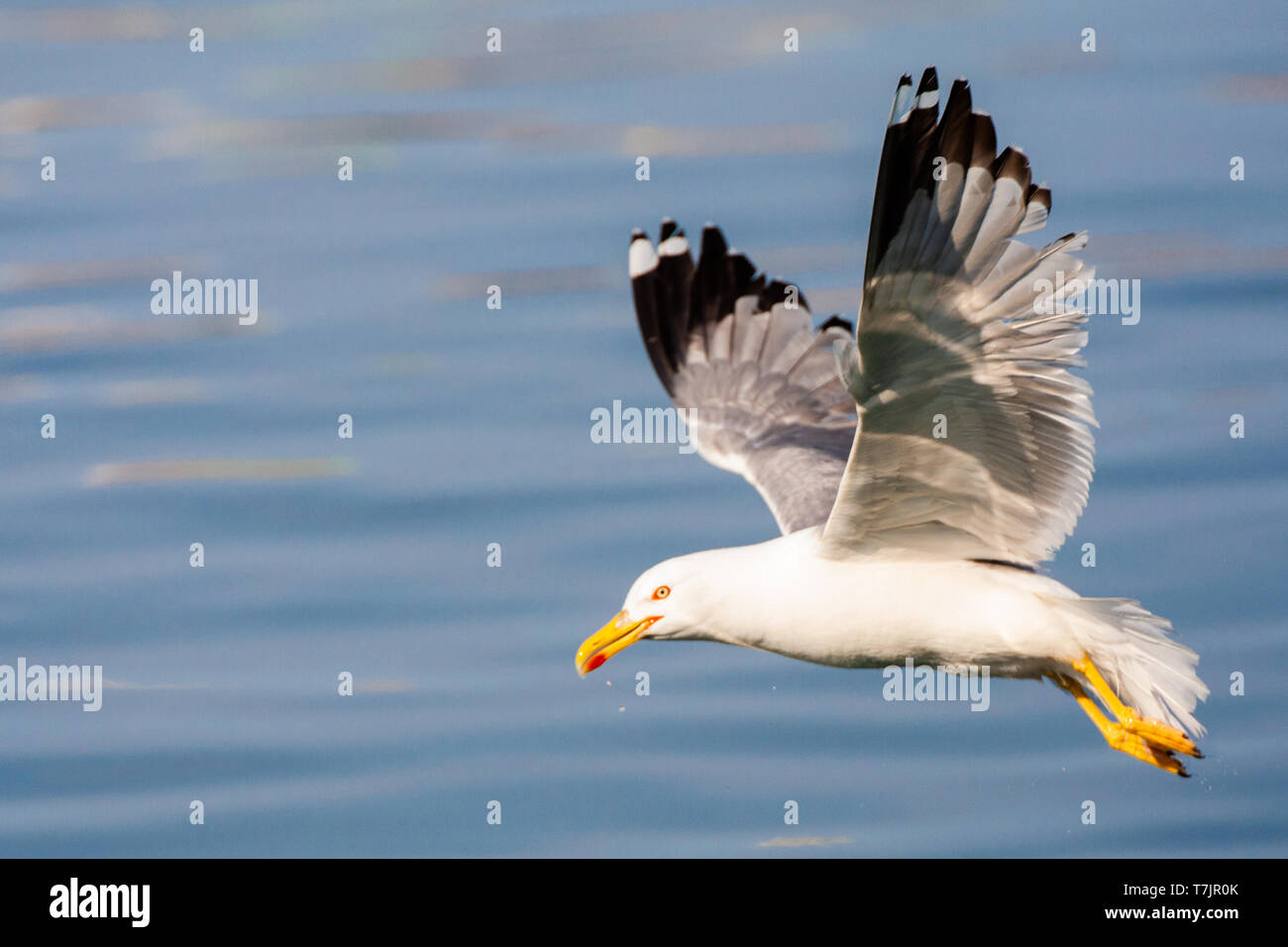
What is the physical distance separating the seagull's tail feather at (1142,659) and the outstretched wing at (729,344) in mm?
2101

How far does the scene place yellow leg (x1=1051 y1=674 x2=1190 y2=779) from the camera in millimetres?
8055

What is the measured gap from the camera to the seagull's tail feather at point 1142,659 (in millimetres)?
7992

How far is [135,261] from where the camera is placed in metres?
19.1

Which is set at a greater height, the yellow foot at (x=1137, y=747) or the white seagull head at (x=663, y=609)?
the white seagull head at (x=663, y=609)

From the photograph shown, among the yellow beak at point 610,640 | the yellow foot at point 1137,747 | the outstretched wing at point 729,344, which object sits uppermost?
the outstretched wing at point 729,344

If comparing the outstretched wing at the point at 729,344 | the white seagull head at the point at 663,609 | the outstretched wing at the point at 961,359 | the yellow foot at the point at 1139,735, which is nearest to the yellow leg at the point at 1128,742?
the yellow foot at the point at 1139,735

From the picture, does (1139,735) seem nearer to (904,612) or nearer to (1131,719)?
(1131,719)

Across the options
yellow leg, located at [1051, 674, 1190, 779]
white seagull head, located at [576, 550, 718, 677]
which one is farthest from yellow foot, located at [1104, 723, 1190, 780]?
white seagull head, located at [576, 550, 718, 677]

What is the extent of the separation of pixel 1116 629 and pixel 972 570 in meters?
0.60

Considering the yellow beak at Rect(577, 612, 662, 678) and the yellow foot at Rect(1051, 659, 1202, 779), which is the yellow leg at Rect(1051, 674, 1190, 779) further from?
the yellow beak at Rect(577, 612, 662, 678)

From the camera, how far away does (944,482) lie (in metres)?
7.81

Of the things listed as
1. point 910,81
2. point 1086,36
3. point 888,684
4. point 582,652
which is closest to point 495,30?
point 1086,36

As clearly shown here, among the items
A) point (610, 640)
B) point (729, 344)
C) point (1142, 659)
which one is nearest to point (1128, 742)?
point (1142, 659)

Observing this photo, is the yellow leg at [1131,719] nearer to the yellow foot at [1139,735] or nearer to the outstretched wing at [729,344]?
the yellow foot at [1139,735]
